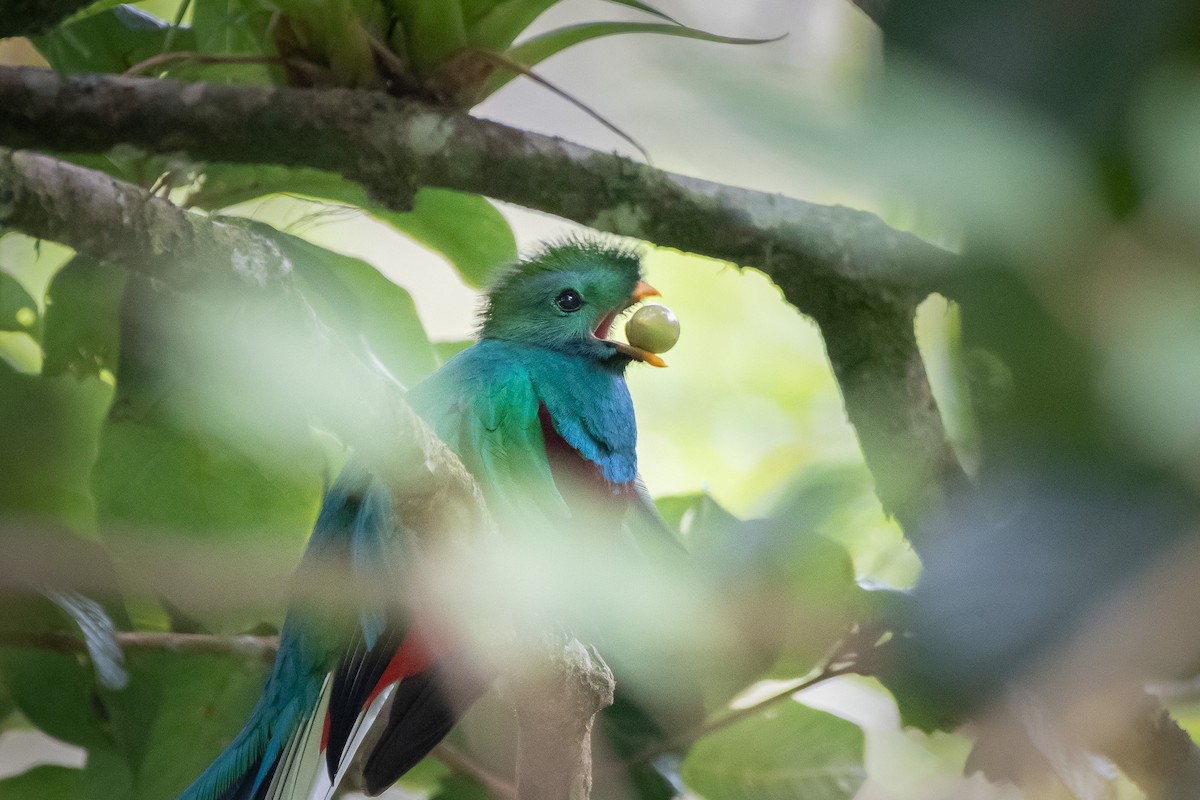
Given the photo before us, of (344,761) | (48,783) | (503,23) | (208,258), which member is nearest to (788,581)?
(344,761)

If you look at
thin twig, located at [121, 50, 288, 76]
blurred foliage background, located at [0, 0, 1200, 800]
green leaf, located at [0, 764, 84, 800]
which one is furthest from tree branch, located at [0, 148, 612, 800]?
green leaf, located at [0, 764, 84, 800]

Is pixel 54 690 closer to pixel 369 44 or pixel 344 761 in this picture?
pixel 344 761

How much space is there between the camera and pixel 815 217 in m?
0.89

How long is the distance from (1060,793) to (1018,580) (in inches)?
11.4

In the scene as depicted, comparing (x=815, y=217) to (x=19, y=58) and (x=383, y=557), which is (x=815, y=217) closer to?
(x=383, y=557)

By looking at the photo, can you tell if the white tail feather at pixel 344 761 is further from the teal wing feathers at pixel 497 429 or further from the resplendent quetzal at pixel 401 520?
the teal wing feathers at pixel 497 429

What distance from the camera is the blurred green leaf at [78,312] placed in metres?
1.34

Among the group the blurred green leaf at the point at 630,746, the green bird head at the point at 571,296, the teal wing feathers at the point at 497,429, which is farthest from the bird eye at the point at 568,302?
the blurred green leaf at the point at 630,746

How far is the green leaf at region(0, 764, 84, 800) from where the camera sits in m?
1.34

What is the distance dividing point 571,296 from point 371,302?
334mm

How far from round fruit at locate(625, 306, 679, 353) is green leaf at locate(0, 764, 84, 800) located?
3.03ft

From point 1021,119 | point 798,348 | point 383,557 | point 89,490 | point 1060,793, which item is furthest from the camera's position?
point 798,348

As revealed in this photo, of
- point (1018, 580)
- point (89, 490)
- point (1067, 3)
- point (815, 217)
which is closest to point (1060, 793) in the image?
point (1018, 580)

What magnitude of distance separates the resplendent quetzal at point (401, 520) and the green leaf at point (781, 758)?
0.33 m
